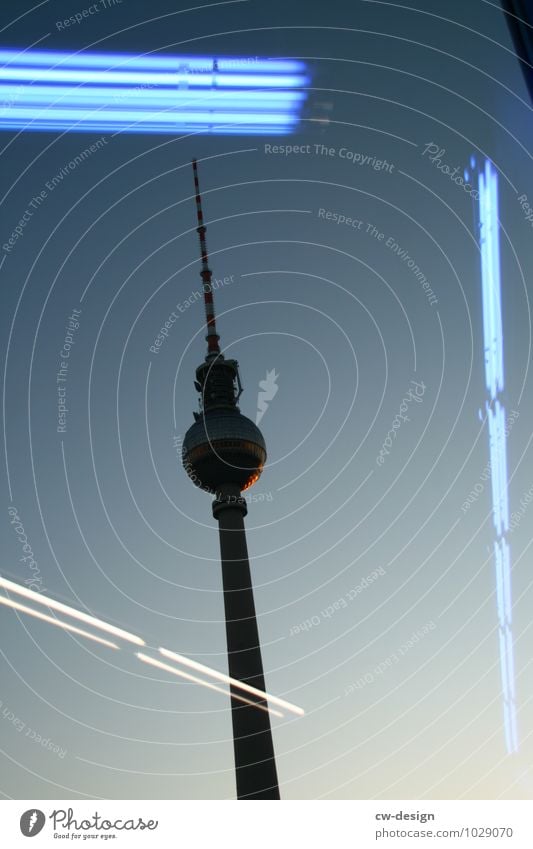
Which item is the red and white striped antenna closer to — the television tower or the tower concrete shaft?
the television tower

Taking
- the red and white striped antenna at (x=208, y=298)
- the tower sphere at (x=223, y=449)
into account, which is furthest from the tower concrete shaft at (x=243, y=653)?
the red and white striped antenna at (x=208, y=298)

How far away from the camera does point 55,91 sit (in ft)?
25.2

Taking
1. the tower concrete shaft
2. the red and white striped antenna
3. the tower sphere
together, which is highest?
the red and white striped antenna

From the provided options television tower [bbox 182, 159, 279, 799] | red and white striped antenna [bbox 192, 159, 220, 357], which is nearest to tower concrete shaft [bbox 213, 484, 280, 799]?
television tower [bbox 182, 159, 279, 799]

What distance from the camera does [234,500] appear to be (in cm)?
6594

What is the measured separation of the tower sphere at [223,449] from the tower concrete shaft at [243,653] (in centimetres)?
164

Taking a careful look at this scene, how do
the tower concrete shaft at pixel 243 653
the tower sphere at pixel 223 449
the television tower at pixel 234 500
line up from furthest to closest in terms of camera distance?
1. the tower sphere at pixel 223 449
2. the television tower at pixel 234 500
3. the tower concrete shaft at pixel 243 653

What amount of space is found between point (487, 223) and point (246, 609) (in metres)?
55.5

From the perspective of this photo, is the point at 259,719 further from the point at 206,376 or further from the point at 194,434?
the point at 206,376

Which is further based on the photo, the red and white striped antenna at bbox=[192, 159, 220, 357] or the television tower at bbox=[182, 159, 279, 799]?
the red and white striped antenna at bbox=[192, 159, 220, 357]

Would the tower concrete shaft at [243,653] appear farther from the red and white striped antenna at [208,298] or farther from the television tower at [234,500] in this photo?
the red and white striped antenna at [208,298]

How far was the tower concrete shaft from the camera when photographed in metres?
52.5

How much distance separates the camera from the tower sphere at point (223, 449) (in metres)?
62.9
